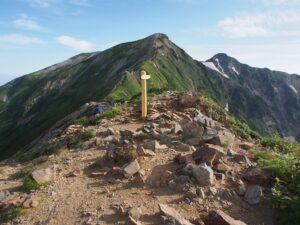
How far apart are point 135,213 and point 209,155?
3418 millimetres

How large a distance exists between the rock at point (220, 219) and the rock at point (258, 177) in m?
2.28

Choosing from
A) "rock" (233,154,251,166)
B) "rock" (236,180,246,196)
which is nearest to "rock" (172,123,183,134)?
"rock" (233,154,251,166)

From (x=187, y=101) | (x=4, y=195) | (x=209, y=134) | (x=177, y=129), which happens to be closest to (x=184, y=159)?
(x=209, y=134)

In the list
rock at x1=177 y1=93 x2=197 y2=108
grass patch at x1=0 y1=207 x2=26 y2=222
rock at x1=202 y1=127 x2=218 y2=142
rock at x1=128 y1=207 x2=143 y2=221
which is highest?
rock at x1=177 y1=93 x2=197 y2=108

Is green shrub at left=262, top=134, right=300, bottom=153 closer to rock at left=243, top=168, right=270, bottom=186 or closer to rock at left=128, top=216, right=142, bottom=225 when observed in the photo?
rock at left=243, top=168, right=270, bottom=186

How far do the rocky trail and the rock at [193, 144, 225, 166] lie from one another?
1.2 inches

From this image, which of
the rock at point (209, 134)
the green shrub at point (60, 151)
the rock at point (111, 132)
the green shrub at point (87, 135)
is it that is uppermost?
the rock at point (209, 134)

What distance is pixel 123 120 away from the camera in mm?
20328

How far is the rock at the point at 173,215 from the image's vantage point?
949 centimetres

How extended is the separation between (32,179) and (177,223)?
5.55 m

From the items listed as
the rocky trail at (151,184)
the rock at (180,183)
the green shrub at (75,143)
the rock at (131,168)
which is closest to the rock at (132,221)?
the rocky trail at (151,184)

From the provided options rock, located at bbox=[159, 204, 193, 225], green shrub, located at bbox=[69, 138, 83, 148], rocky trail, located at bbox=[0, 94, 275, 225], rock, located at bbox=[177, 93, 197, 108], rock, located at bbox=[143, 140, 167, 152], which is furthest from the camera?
rock, located at bbox=[177, 93, 197, 108]

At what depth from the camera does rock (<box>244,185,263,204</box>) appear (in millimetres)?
10891

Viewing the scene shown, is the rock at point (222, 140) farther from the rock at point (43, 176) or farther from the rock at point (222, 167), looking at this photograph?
the rock at point (43, 176)
